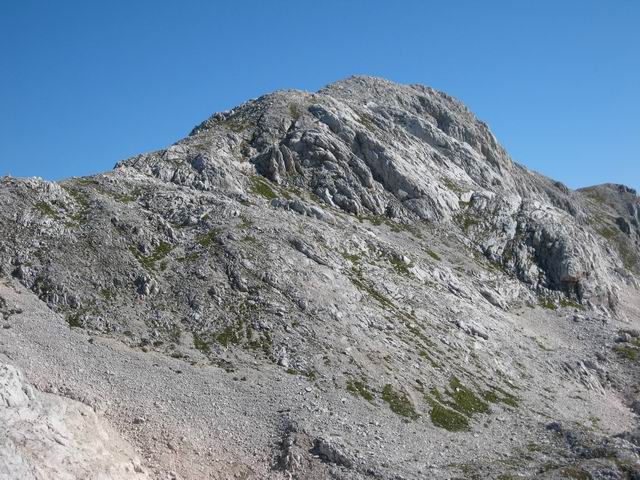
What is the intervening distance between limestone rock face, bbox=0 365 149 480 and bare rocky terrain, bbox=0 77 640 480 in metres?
0.12

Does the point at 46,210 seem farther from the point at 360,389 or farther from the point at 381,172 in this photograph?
the point at 381,172

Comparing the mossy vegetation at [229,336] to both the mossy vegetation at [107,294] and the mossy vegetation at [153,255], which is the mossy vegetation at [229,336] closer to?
the mossy vegetation at [107,294]

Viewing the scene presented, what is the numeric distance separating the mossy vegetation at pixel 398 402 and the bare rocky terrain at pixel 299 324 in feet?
0.53

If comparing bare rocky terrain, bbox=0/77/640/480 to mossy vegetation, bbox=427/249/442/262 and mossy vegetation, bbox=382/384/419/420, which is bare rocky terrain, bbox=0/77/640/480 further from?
mossy vegetation, bbox=427/249/442/262

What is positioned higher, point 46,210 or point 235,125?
point 235,125

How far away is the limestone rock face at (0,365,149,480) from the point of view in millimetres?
26812

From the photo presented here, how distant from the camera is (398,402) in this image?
149ft

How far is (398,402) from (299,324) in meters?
10.5

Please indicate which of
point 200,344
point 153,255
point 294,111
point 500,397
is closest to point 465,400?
point 500,397

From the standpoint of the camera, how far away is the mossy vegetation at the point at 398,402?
145 ft

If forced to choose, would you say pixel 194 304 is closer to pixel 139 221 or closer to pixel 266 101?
pixel 139 221

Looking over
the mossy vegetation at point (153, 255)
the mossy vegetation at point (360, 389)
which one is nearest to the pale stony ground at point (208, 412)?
the mossy vegetation at point (360, 389)

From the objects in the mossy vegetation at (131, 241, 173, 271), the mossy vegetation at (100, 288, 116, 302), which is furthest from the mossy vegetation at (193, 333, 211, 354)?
the mossy vegetation at (131, 241, 173, 271)

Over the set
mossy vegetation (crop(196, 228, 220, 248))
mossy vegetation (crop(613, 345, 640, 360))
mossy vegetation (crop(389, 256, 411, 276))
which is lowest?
mossy vegetation (crop(196, 228, 220, 248))
